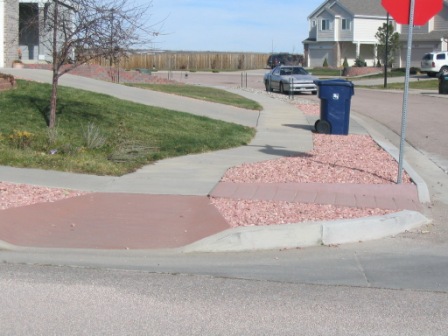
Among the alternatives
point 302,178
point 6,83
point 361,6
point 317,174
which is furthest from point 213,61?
point 302,178

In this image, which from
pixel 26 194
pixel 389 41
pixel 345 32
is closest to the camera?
pixel 26 194

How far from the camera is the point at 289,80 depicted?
121 feet

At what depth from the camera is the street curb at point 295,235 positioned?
8.05 meters

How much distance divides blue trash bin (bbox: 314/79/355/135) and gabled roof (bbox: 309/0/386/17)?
196ft

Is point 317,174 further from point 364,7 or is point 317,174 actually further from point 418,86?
point 364,7

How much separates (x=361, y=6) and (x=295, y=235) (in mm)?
71695

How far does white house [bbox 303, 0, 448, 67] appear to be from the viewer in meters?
75.2

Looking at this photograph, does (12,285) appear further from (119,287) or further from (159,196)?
(159,196)

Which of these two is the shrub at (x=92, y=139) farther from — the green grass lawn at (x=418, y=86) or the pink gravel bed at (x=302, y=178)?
the green grass lawn at (x=418, y=86)

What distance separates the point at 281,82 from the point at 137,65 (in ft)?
112

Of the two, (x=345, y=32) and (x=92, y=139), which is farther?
(x=345, y=32)

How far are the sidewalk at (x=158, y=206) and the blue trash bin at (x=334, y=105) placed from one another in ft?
14.6

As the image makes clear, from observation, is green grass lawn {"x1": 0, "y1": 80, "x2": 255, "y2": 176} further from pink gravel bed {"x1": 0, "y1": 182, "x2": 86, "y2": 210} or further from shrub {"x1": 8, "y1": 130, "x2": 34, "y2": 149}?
pink gravel bed {"x1": 0, "y1": 182, "x2": 86, "y2": 210}

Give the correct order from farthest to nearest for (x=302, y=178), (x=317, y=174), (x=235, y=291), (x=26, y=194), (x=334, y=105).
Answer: (x=334, y=105) < (x=317, y=174) < (x=302, y=178) < (x=26, y=194) < (x=235, y=291)
